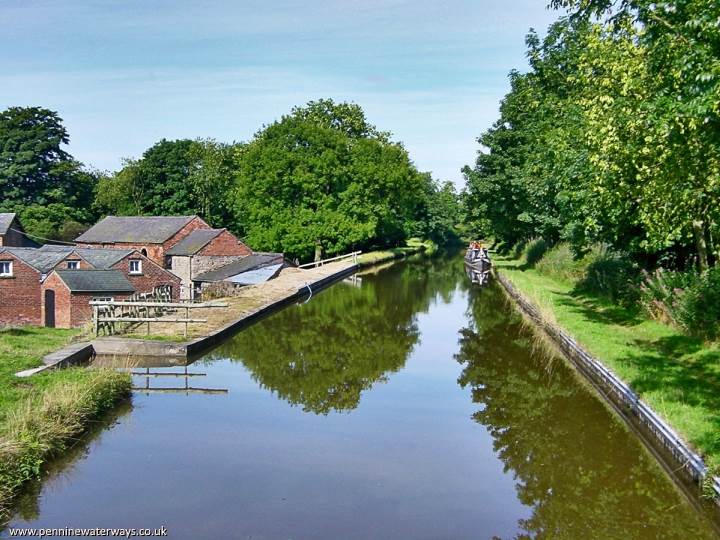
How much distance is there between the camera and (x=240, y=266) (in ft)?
154

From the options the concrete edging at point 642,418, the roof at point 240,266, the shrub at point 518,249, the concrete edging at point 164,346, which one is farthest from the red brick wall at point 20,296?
the shrub at point 518,249

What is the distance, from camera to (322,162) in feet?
186

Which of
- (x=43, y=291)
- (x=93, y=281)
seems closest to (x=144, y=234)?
(x=43, y=291)

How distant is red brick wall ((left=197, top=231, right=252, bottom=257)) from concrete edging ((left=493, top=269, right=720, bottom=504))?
31.5m

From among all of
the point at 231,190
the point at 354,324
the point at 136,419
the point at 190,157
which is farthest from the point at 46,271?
the point at 190,157

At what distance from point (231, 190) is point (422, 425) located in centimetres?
5607

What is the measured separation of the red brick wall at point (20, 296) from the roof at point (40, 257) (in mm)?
464

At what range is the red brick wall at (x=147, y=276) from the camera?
38938 millimetres

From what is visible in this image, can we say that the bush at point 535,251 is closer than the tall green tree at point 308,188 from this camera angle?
Yes

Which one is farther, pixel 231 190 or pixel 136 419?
pixel 231 190

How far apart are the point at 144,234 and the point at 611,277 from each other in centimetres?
3636

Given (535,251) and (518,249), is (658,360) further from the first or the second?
(518,249)

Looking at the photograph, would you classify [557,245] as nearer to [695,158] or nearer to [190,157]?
[695,158]

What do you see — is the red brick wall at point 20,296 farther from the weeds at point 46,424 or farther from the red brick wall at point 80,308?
the weeds at point 46,424
